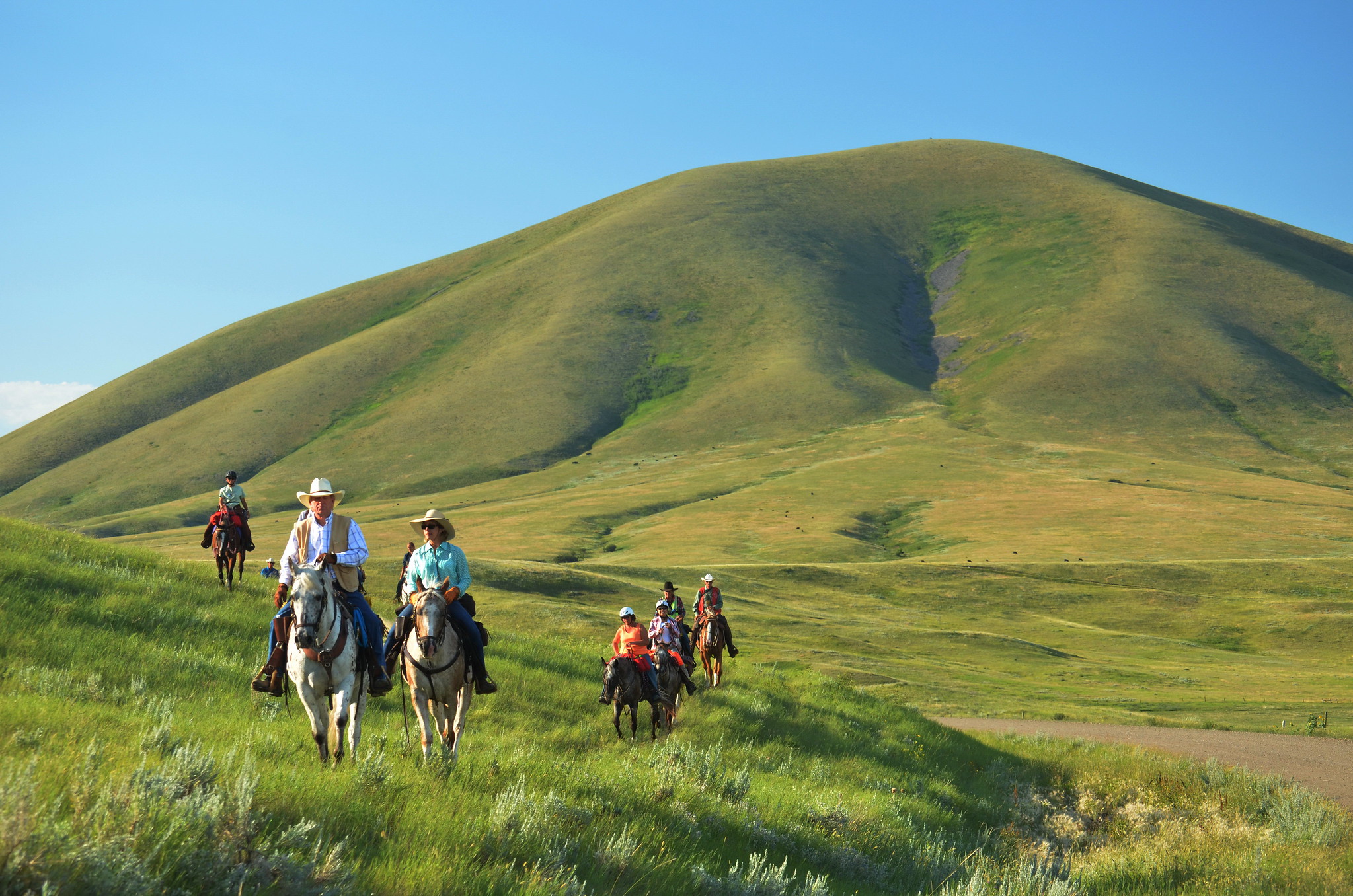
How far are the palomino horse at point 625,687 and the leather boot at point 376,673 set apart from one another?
5055mm

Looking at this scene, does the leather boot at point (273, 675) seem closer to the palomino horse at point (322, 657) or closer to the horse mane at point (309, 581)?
the palomino horse at point (322, 657)

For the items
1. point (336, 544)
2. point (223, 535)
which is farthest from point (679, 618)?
point (336, 544)

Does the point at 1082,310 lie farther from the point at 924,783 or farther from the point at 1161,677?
the point at 924,783

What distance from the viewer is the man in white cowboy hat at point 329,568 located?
400 inches

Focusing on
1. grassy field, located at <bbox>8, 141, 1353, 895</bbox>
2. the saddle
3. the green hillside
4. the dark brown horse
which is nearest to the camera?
grassy field, located at <bbox>8, 141, 1353, 895</bbox>


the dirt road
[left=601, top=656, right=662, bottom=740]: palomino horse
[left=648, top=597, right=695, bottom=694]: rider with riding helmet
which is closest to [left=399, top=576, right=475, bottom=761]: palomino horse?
[left=601, top=656, right=662, bottom=740]: palomino horse

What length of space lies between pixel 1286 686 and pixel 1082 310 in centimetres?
14920

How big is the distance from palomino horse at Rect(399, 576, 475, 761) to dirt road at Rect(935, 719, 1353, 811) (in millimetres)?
16024

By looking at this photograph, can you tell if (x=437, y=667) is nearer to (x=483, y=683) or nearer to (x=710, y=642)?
(x=483, y=683)

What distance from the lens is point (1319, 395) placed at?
147 metres

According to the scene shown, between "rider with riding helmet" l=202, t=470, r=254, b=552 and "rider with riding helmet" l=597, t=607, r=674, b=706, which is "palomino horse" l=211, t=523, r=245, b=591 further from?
"rider with riding helmet" l=597, t=607, r=674, b=706

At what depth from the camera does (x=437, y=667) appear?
11.3 meters

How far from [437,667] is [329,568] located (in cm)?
207

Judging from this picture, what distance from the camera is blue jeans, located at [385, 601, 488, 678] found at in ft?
38.6
